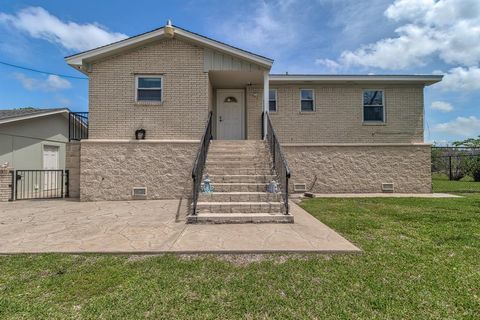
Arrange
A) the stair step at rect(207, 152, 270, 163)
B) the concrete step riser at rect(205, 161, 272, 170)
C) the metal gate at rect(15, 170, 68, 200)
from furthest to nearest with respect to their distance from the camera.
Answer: the metal gate at rect(15, 170, 68, 200)
the stair step at rect(207, 152, 270, 163)
the concrete step riser at rect(205, 161, 272, 170)

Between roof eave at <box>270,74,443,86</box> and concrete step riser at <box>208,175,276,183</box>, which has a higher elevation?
roof eave at <box>270,74,443,86</box>

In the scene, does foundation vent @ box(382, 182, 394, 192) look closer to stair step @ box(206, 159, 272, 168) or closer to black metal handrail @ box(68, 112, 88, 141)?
stair step @ box(206, 159, 272, 168)

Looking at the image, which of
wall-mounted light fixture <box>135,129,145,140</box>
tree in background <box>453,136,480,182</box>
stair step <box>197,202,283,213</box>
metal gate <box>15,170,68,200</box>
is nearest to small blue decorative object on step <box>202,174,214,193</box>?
stair step <box>197,202,283,213</box>

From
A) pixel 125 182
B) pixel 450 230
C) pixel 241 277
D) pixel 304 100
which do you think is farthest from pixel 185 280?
pixel 304 100

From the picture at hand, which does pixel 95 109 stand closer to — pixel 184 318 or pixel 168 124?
pixel 168 124

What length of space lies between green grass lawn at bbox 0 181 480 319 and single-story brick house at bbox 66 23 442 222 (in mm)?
2139

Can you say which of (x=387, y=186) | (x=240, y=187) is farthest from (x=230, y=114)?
(x=387, y=186)

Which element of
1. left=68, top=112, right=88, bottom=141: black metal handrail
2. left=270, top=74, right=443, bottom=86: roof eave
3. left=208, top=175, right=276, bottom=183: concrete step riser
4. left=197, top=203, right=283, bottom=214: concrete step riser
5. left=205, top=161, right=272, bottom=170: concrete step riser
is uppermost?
left=270, top=74, right=443, bottom=86: roof eave

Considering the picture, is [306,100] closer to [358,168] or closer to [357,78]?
[357,78]

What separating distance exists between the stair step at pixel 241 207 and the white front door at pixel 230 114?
570cm

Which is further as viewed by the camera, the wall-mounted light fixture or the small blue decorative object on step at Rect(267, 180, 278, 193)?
the wall-mounted light fixture

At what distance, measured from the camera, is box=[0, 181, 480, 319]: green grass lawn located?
230 cm

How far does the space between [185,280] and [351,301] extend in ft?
5.65

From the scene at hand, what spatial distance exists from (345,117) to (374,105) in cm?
139
